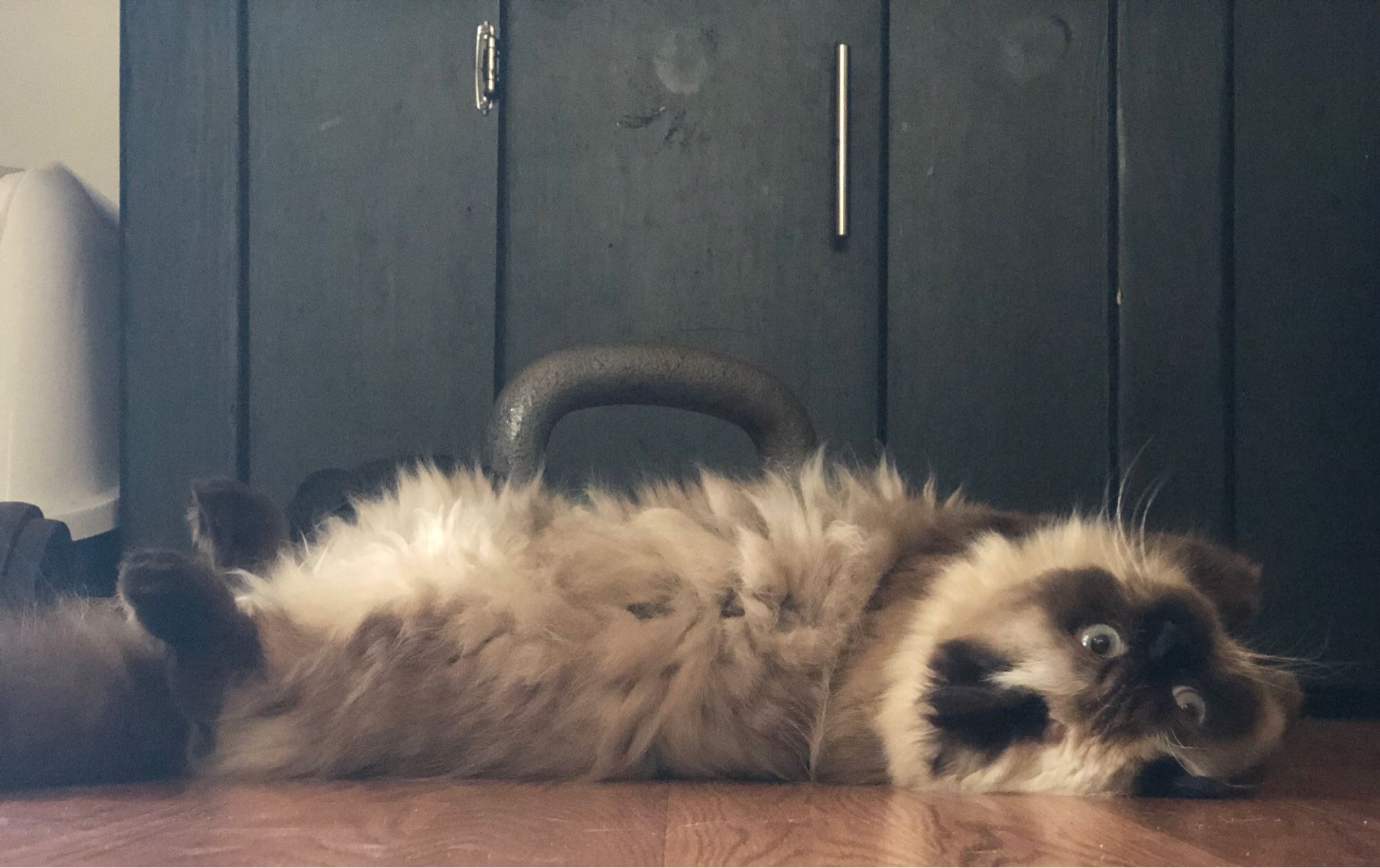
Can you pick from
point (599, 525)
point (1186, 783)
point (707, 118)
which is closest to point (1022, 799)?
point (1186, 783)

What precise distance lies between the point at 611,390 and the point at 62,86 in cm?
116

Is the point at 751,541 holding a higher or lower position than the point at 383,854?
higher

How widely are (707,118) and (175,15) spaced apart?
2.49ft

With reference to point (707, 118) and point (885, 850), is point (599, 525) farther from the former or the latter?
point (707, 118)

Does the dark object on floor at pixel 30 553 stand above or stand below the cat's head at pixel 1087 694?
above

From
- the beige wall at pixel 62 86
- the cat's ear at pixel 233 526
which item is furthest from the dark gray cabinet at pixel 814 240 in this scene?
the cat's ear at pixel 233 526

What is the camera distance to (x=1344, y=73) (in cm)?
159

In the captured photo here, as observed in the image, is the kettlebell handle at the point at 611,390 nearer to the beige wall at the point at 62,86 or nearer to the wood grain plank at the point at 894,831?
the wood grain plank at the point at 894,831

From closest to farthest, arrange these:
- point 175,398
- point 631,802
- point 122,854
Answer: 1. point 122,854
2. point 631,802
3. point 175,398

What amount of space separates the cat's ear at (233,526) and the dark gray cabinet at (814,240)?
454 millimetres

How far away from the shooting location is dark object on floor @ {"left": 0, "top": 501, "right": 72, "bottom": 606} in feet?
3.24

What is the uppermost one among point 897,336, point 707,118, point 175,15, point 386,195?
point 175,15

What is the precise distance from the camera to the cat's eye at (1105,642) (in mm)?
854

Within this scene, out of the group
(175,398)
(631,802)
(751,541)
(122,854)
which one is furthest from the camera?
(175,398)
